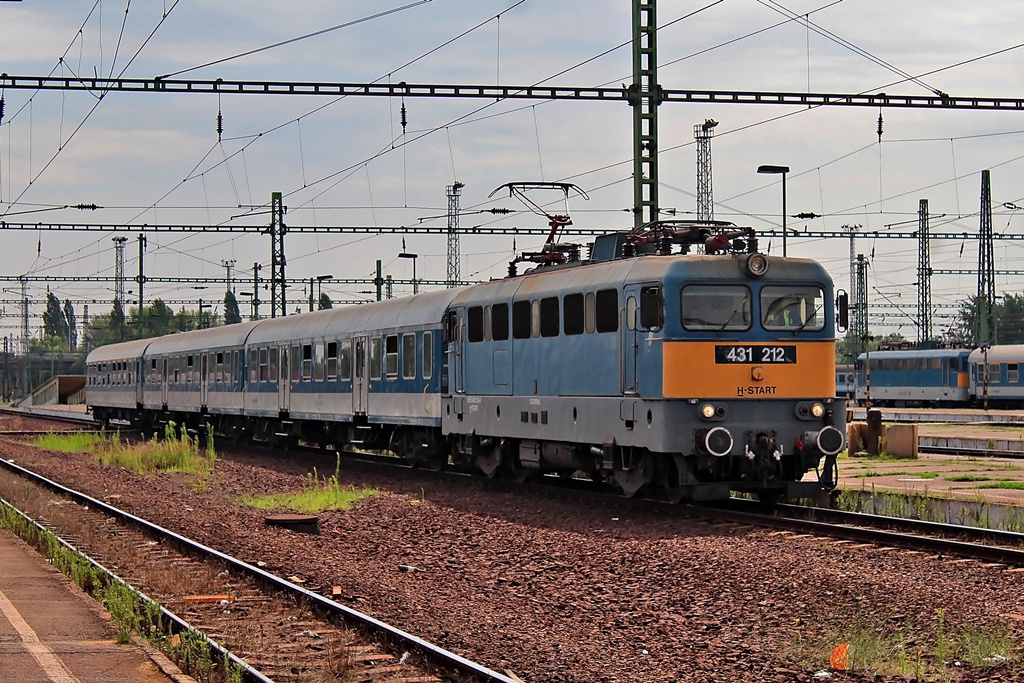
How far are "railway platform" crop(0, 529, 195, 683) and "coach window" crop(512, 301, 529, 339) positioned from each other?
8.90 meters

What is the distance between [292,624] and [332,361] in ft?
64.4

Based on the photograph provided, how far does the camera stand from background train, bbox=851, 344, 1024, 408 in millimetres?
62656

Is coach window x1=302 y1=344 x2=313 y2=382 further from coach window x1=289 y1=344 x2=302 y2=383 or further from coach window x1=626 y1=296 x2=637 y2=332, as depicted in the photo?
coach window x1=626 y1=296 x2=637 y2=332

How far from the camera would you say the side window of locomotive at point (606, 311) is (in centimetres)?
1775

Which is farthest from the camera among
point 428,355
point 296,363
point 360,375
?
point 296,363

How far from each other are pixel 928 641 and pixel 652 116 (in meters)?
14.5

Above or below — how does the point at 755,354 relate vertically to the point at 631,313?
below

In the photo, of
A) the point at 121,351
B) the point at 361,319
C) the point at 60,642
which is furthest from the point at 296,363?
→ the point at 60,642

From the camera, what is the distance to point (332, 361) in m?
30.2

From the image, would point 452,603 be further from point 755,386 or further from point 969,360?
point 969,360

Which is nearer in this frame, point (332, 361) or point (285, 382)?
point (332, 361)

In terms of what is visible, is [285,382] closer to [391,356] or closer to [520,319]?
[391,356]

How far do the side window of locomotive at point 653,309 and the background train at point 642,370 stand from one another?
0.06 ft

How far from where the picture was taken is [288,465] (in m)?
29.3
